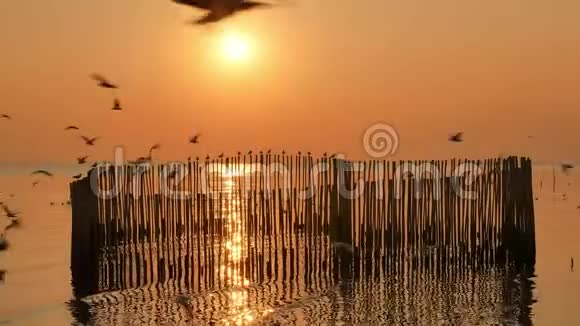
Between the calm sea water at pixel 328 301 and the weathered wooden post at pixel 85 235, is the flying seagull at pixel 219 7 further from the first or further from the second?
the weathered wooden post at pixel 85 235

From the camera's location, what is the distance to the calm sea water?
10.1 metres

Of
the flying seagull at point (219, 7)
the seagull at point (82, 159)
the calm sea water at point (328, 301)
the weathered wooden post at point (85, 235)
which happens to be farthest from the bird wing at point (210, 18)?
the seagull at point (82, 159)

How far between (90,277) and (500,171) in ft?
27.0

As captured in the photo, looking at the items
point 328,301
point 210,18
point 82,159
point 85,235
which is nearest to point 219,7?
point 210,18

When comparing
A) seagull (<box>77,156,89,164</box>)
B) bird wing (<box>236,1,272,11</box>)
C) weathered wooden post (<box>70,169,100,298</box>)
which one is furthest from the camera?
seagull (<box>77,156,89,164</box>)

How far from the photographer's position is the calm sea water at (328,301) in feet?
33.2

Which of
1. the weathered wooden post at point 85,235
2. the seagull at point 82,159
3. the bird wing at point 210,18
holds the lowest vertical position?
the weathered wooden post at point 85,235

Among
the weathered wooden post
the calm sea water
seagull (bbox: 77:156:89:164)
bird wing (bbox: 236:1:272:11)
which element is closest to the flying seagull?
bird wing (bbox: 236:1:272:11)

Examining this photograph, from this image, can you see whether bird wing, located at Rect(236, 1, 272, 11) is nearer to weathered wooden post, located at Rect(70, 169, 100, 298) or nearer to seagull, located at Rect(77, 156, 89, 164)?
weathered wooden post, located at Rect(70, 169, 100, 298)

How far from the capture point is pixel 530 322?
10086mm

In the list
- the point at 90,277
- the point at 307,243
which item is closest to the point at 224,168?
the point at 307,243

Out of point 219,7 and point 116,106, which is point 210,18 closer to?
point 219,7

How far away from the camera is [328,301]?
11.0 metres

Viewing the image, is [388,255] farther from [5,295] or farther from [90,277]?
[5,295]
